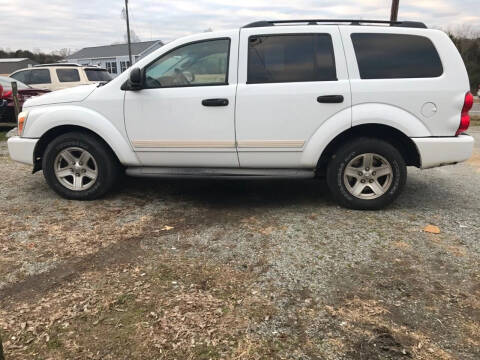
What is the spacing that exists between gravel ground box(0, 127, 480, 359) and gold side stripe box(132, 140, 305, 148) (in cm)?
68

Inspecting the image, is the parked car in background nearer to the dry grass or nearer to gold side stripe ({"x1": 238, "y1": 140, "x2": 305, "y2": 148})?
gold side stripe ({"x1": 238, "y1": 140, "x2": 305, "y2": 148})

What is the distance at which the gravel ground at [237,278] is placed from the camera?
93.9 inches

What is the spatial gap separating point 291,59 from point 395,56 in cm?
104

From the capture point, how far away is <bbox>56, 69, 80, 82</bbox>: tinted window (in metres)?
12.4

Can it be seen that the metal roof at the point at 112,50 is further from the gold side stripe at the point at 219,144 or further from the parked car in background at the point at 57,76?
the gold side stripe at the point at 219,144

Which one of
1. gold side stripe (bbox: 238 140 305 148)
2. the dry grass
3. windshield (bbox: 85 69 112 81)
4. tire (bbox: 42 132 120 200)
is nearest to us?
the dry grass

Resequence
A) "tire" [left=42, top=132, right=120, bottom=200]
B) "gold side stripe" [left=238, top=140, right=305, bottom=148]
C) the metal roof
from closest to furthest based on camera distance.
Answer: "gold side stripe" [left=238, top=140, right=305, bottom=148] < "tire" [left=42, top=132, right=120, bottom=200] < the metal roof

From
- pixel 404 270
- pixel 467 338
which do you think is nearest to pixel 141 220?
pixel 404 270

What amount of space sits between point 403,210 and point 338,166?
87cm

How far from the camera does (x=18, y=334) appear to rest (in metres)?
2.44

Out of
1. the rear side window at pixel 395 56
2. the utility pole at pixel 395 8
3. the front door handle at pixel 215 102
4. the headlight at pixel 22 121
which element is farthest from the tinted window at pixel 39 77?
the utility pole at pixel 395 8

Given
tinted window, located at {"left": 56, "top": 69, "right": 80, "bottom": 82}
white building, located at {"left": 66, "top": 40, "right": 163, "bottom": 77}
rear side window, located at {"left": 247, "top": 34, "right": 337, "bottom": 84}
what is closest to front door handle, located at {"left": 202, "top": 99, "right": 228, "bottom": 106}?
rear side window, located at {"left": 247, "top": 34, "right": 337, "bottom": 84}

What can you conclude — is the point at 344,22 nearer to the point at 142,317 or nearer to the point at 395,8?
the point at 142,317

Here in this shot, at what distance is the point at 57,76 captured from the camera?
40.7 ft
